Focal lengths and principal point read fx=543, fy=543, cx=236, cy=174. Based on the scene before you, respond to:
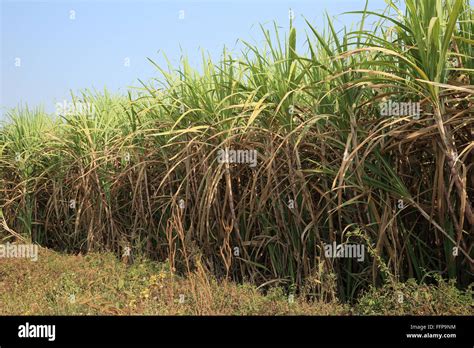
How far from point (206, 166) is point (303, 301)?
1.38 metres

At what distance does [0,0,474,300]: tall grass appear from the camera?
3.21 m

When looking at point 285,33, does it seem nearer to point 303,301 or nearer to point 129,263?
point 303,301

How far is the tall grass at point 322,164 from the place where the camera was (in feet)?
10.5

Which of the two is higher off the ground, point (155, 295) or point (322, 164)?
point (322, 164)

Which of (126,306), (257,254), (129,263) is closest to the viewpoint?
(126,306)

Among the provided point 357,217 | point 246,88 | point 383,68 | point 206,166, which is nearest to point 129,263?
point 206,166

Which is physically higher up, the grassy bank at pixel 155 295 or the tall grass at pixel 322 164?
the tall grass at pixel 322 164

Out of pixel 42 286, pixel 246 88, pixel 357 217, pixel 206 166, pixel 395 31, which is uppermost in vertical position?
pixel 395 31

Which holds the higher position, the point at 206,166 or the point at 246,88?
the point at 246,88

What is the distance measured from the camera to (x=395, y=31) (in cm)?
346

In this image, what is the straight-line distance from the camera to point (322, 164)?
3.66 metres

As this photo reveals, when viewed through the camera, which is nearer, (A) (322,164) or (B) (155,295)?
(A) (322,164)

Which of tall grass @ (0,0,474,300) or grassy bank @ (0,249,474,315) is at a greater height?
tall grass @ (0,0,474,300)
